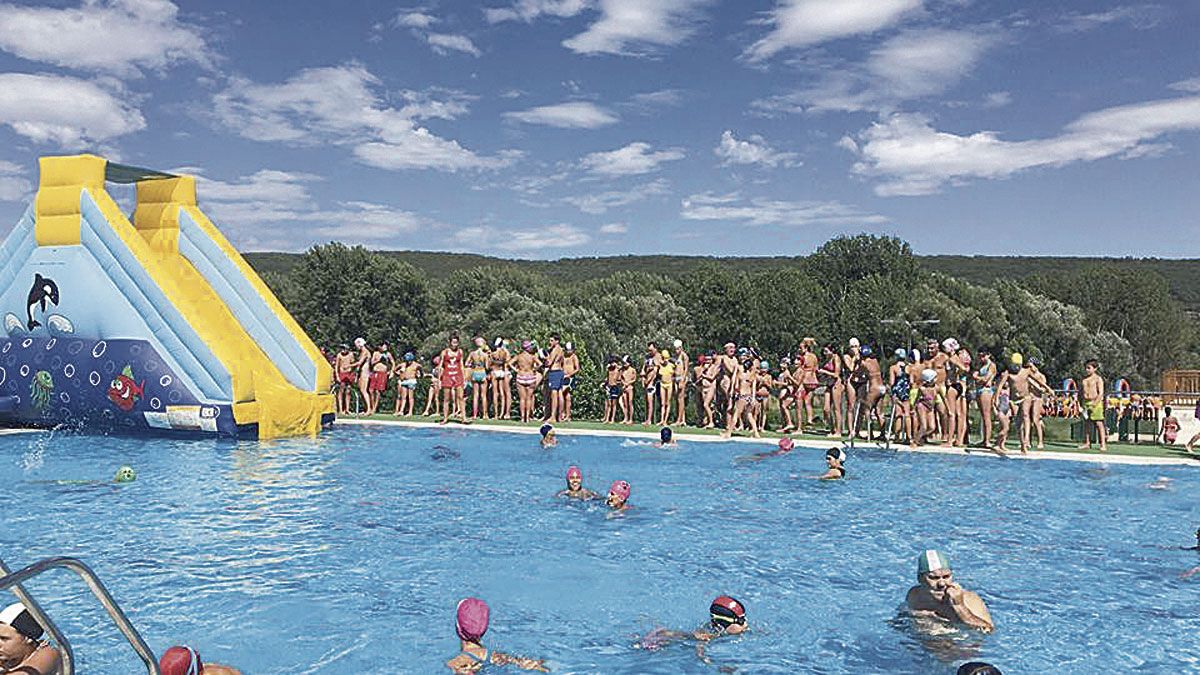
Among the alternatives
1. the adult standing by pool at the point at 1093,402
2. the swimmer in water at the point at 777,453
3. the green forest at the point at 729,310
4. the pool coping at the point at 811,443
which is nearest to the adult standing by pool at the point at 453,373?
the pool coping at the point at 811,443

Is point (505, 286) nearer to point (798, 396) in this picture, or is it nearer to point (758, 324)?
point (758, 324)

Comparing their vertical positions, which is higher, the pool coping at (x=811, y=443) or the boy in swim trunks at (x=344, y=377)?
the boy in swim trunks at (x=344, y=377)

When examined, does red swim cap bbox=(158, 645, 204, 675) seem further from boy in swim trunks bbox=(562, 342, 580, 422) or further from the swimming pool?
boy in swim trunks bbox=(562, 342, 580, 422)

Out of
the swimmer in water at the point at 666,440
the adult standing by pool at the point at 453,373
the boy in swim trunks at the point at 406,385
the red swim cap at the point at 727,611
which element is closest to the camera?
the red swim cap at the point at 727,611

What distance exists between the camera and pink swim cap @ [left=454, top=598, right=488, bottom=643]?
536cm

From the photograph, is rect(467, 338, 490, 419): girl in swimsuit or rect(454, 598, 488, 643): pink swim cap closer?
rect(454, 598, 488, 643): pink swim cap

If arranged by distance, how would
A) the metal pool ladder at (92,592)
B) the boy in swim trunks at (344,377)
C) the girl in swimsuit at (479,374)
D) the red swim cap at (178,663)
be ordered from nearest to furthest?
1. the metal pool ladder at (92,592)
2. the red swim cap at (178,663)
3. the girl in swimsuit at (479,374)
4. the boy in swim trunks at (344,377)

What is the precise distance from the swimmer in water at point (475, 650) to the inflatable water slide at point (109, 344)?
8.78 meters

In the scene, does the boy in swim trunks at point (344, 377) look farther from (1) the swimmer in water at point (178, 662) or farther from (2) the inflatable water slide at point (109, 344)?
(1) the swimmer in water at point (178, 662)

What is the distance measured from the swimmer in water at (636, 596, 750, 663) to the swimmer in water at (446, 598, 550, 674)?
2.71 feet

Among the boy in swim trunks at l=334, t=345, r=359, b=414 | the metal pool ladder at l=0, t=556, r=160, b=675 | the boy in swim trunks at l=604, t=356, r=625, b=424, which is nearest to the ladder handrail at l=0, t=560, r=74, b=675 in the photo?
the metal pool ladder at l=0, t=556, r=160, b=675

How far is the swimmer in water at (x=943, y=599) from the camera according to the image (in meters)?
5.97

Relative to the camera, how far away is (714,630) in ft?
20.0

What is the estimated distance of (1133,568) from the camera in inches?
305
